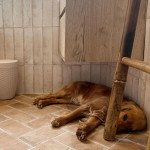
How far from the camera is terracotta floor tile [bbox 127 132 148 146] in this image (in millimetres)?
1382

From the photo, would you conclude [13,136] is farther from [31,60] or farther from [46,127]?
[31,60]

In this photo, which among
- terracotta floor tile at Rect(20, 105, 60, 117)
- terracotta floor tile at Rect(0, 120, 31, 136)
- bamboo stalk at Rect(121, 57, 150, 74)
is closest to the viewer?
bamboo stalk at Rect(121, 57, 150, 74)

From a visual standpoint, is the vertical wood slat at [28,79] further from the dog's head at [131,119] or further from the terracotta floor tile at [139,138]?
the terracotta floor tile at [139,138]

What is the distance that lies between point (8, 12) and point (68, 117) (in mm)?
1237

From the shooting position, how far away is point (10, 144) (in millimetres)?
1293

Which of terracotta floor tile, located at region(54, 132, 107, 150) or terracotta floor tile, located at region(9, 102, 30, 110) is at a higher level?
terracotta floor tile, located at region(9, 102, 30, 110)

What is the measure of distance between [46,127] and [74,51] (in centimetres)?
58

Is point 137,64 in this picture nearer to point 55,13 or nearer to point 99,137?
point 99,137

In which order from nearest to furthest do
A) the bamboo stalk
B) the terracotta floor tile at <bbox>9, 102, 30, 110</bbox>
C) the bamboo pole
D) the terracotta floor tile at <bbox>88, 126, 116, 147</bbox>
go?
the bamboo stalk, the bamboo pole, the terracotta floor tile at <bbox>88, 126, 116, 147</bbox>, the terracotta floor tile at <bbox>9, 102, 30, 110</bbox>

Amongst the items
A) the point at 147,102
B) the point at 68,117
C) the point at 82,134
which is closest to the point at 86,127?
the point at 82,134

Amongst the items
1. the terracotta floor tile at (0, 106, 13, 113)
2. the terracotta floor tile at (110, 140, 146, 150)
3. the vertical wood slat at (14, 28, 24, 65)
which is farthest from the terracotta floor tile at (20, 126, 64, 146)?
the vertical wood slat at (14, 28, 24, 65)

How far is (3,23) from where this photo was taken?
2.14m

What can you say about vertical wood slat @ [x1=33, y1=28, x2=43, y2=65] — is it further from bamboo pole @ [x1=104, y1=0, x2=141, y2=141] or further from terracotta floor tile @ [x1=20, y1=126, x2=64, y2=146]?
bamboo pole @ [x1=104, y1=0, x2=141, y2=141]

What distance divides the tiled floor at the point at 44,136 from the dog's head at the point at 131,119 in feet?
0.16
